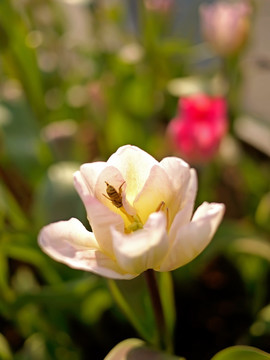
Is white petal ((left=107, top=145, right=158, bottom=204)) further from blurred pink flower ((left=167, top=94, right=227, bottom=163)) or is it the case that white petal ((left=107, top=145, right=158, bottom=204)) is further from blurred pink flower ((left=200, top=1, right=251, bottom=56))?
blurred pink flower ((left=200, top=1, right=251, bottom=56))

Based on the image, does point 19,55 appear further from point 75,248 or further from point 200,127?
point 75,248

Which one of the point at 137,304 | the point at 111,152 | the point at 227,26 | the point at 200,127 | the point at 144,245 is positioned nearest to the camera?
the point at 144,245

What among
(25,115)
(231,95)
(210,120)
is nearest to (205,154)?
(210,120)

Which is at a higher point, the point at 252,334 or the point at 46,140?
the point at 46,140

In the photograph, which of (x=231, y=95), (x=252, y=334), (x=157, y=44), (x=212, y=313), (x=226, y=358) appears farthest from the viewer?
(x=157, y=44)

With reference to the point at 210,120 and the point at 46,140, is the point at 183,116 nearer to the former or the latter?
the point at 210,120

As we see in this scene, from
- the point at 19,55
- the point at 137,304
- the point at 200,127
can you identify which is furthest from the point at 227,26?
the point at 137,304
